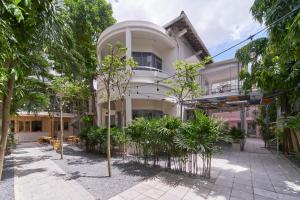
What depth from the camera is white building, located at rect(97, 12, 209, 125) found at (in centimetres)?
1138

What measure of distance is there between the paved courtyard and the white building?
4.83m

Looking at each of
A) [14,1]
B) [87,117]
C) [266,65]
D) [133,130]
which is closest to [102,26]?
[87,117]

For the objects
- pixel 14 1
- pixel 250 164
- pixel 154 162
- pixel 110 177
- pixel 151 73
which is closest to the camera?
pixel 14 1

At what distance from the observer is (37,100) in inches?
336

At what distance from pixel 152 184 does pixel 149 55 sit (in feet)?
32.3

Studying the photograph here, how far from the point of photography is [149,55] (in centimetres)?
1326

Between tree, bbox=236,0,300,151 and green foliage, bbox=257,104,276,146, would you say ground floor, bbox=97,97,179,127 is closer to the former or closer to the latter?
tree, bbox=236,0,300,151

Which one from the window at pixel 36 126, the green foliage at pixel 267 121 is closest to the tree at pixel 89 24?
the window at pixel 36 126

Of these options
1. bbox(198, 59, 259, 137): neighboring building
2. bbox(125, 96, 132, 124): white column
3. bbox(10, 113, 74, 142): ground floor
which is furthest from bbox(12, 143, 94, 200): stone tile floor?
bbox(10, 113, 74, 142): ground floor

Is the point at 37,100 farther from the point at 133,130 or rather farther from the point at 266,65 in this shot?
the point at 266,65

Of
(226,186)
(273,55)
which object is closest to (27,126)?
(226,186)

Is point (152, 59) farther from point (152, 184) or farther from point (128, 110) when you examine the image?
point (152, 184)

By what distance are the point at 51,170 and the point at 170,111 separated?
8960mm

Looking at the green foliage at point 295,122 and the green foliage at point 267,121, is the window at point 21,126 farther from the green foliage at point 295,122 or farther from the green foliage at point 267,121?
the green foliage at point 295,122
